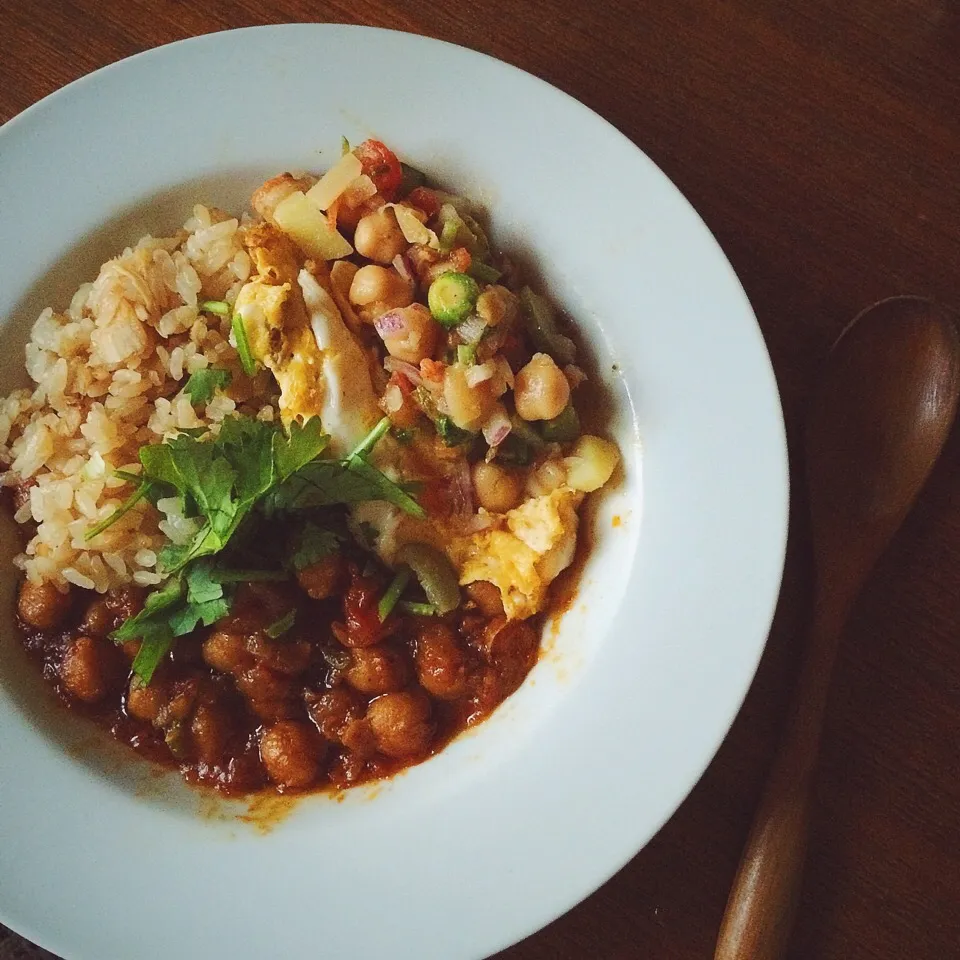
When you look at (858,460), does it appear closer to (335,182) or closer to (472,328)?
(472,328)

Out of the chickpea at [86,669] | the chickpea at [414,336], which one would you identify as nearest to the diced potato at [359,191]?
the chickpea at [414,336]

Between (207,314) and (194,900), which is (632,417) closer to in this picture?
(207,314)

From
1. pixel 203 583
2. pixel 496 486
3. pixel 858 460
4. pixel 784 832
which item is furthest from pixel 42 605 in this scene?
pixel 858 460

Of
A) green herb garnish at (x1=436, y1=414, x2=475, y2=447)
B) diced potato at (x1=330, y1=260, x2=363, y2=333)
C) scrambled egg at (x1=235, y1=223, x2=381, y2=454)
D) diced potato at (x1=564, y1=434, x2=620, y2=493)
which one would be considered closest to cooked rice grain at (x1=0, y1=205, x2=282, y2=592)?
scrambled egg at (x1=235, y1=223, x2=381, y2=454)

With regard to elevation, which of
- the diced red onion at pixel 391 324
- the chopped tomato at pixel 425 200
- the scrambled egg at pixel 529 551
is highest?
the chopped tomato at pixel 425 200

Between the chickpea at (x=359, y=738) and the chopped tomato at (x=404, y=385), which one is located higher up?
the chopped tomato at (x=404, y=385)

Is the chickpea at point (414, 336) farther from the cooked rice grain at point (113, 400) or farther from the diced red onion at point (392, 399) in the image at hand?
the cooked rice grain at point (113, 400)

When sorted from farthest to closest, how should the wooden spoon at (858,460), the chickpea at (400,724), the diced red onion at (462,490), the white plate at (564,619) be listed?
the diced red onion at (462,490) < the chickpea at (400,724) < the wooden spoon at (858,460) < the white plate at (564,619)
